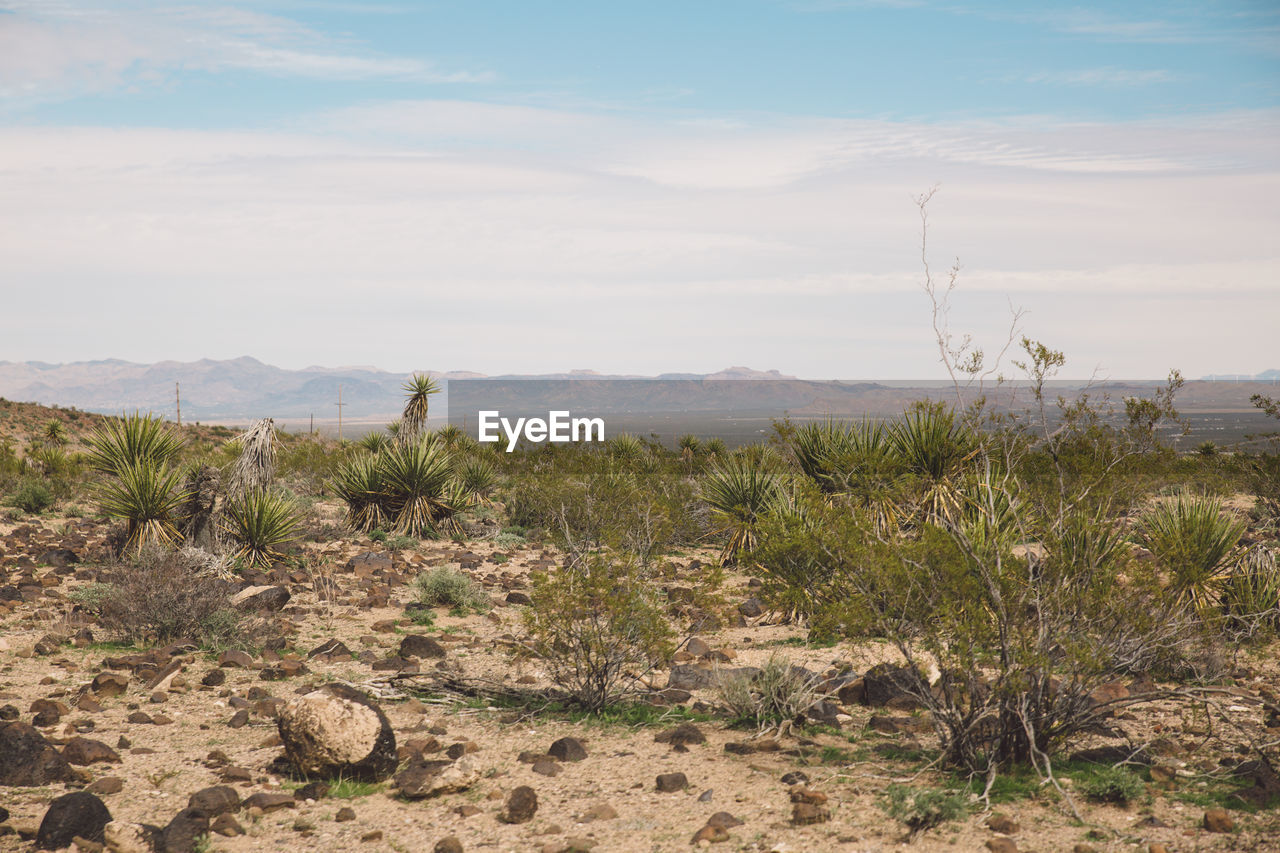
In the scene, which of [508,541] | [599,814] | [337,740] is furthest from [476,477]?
[599,814]

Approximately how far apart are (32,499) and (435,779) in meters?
16.4

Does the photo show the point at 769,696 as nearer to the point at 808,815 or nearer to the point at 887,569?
the point at 887,569

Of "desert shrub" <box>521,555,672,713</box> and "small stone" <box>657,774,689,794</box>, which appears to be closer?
"small stone" <box>657,774,689,794</box>

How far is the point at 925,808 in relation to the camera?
487 cm

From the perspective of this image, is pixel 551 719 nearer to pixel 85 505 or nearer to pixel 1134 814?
pixel 1134 814

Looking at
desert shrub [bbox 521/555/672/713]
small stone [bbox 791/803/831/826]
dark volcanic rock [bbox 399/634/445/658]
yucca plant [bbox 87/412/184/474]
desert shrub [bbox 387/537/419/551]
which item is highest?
yucca plant [bbox 87/412/184/474]

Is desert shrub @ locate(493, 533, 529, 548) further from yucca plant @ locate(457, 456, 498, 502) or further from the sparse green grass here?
the sparse green grass

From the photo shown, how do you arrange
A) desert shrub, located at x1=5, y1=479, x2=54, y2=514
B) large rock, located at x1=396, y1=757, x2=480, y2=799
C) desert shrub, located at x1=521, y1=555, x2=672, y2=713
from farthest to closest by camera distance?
desert shrub, located at x1=5, y1=479, x2=54, y2=514, desert shrub, located at x1=521, y1=555, x2=672, y2=713, large rock, located at x1=396, y1=757, x2=480, y2=799

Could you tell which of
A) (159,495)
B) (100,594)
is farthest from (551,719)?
(159,495)

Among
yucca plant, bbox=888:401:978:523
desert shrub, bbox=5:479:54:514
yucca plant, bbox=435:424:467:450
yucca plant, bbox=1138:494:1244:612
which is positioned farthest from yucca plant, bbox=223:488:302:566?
Result: yucca plant, bbox=435:424:467:450

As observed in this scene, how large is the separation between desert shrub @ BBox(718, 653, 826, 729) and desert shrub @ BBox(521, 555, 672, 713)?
682 mm

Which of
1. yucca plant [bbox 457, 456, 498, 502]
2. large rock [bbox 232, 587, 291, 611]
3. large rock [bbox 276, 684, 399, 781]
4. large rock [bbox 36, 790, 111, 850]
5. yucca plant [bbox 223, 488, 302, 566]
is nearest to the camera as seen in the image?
large rock [bbox 36, 790, 111, 850]

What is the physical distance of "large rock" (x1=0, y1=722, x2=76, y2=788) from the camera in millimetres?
5520

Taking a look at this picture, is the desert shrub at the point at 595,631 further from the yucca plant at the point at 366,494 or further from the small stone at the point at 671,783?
the yucca plant at the point at 366,494
